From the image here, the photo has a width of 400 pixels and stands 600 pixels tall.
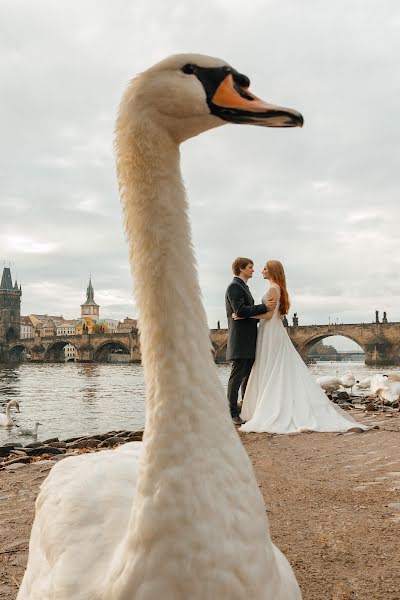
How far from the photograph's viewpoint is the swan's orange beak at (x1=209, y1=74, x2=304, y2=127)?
4.75 ft

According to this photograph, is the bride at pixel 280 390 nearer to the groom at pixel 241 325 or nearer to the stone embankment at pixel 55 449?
the groom at pixel 241 325

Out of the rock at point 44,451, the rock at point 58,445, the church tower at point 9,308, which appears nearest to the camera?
the rock at point 44,451

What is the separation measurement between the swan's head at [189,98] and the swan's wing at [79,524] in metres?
1.04

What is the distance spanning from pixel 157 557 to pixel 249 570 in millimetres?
196

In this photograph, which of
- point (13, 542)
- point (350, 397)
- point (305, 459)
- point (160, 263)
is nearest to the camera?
point (160, 263)

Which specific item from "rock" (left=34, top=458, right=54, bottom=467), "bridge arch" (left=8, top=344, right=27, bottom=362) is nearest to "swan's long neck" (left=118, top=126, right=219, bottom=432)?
"rock" (left=34, top=458, right=54, bottom=467)

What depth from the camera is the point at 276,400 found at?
22.6 feet

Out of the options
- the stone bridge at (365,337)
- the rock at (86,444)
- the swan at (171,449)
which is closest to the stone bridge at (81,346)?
the stone bridge at (365,337)

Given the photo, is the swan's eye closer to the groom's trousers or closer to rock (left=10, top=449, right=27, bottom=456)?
rock (left=10, top=449, right=27, bottom=456)

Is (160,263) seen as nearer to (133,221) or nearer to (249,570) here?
(133,221)

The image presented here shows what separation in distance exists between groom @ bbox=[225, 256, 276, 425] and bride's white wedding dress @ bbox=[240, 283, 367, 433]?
13 centimetres

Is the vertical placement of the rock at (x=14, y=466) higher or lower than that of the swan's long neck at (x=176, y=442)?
lower

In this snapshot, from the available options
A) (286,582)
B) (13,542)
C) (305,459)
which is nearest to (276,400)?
(305,459)

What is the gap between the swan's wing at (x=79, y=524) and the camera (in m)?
1.45
